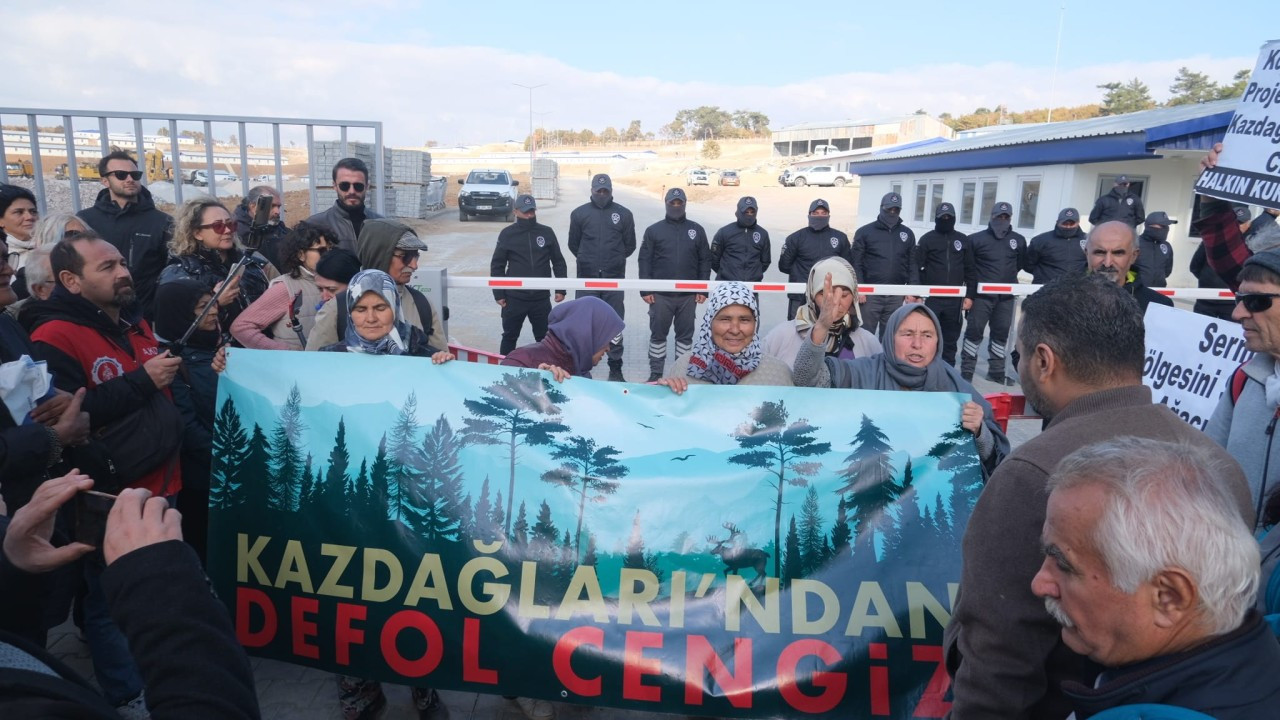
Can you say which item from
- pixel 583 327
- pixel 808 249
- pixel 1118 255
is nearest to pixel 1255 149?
pixel 1118 255

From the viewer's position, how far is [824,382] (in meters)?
4.18

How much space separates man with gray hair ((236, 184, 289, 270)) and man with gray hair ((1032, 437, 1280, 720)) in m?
6.68

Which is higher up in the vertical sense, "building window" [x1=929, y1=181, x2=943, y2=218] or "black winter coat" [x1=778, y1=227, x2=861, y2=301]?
"building window" [x1=929, y1=181, x2=943, y2=218]

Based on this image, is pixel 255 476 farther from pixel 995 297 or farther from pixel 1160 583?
pixel 995 297

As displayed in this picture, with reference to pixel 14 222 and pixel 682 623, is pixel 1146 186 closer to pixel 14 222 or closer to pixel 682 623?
pixel 682 623

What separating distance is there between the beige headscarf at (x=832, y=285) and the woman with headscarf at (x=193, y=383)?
340 cm

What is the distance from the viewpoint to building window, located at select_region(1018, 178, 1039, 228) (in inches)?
754

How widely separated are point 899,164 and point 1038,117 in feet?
196

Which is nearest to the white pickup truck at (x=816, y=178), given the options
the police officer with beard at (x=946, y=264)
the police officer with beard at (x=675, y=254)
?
the police officer with beard at (x=946, y=264)

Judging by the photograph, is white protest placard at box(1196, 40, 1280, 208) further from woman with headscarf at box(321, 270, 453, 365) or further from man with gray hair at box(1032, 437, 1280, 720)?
woman with headscarf at box(321, 270, 453, 365)

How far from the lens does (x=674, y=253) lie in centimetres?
1034

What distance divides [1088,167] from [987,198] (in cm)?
387

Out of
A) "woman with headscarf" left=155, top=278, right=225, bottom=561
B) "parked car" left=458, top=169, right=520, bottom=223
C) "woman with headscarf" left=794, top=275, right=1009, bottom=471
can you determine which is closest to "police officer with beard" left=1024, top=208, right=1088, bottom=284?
"woman with headscarf" left=794, top=275, right=1009, bottom=471

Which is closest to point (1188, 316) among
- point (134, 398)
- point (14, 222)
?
point (134, 398)
